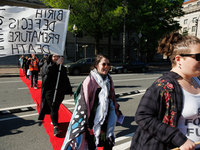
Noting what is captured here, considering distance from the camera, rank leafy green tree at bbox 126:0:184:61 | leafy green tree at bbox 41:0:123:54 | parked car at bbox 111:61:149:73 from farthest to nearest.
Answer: leafy green tree at bbox 126:0:184:61 < parked car at bbox 111:61:149:73 < leafy green tree at bbox 41:0:123:54

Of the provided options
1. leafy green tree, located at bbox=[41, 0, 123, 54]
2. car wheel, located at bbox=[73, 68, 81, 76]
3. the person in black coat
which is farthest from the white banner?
leafy green tree, located at bbox=[41, 0, 123, 54]

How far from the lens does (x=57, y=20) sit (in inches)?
139

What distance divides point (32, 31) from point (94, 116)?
7.84ft

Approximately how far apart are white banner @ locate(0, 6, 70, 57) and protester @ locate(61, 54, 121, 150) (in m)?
1.32

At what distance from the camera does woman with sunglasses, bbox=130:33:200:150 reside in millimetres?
1260

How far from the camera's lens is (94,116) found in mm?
2490

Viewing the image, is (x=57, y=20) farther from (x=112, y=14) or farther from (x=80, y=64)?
(x=112, y=14)

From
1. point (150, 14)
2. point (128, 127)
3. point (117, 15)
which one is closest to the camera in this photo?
point (128, 127)

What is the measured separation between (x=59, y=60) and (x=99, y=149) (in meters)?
2.03

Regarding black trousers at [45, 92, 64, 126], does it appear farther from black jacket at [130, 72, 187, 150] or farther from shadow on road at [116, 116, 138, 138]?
black jacket at [130, 72, 187, 150]

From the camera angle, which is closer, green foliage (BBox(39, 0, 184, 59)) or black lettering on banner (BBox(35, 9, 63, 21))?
black lettering on banner (BBox(35, 9, 63, 21))

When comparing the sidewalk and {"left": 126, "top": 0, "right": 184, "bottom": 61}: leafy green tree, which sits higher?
{"left": 126, "top": 0, "right": 184, "bottom": 61}: leafy green tree

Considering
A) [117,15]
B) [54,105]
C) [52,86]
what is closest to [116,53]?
[117,15]

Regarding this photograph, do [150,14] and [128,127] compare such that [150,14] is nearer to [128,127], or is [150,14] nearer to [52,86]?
[128,127]
